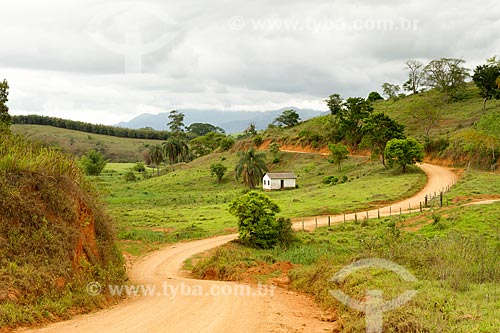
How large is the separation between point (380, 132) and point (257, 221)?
3911cm

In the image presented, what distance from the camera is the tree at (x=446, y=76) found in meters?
95.9

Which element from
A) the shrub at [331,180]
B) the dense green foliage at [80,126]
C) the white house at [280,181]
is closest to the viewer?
the shrub at [331,180]

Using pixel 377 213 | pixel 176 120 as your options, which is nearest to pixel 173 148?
pixel 176 120

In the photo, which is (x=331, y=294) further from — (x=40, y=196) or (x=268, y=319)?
(x=40, y=196)

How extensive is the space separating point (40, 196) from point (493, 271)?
45.9 ft

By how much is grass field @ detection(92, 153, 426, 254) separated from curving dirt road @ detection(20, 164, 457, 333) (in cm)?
655

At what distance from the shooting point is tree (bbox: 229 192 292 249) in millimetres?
27484

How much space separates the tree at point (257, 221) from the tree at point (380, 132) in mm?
38061

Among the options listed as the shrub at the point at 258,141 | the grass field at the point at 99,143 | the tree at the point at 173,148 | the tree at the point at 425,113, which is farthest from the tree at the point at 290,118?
the grass field at the point at 99,143

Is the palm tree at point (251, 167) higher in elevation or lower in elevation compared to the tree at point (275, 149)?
lower

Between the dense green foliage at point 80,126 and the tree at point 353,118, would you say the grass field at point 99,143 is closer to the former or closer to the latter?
the dense green foliage at point 80,126

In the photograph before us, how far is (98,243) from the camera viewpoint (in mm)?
15938

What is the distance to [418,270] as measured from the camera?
14.0 meters

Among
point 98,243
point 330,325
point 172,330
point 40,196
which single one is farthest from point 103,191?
point 330,325
